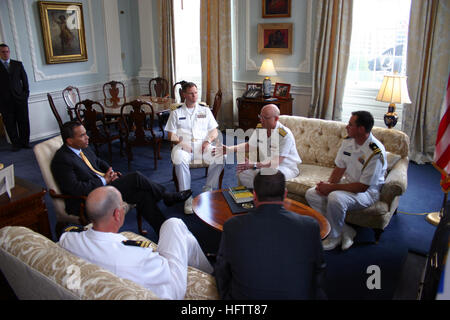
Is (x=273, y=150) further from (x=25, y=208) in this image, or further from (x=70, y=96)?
(x=70, y=96)

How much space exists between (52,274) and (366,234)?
236 cm

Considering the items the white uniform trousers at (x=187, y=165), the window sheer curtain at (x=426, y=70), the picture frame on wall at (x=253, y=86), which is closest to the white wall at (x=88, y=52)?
the picture frame on wall at (x=253, y=86)

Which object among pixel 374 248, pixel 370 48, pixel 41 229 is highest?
pixel 370 48

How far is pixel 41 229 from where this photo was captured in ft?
7.55

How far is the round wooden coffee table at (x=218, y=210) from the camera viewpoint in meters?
2.34

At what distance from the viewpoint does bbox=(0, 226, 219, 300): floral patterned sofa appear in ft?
4.00

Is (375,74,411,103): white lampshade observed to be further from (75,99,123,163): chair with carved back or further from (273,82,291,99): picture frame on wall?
(75,99,123,163): chair with carved back

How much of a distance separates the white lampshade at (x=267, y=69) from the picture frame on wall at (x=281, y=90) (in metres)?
0.19

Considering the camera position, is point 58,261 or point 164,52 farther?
point 164,52

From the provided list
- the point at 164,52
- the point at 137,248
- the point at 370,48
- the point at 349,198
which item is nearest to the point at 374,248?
the point at 349,198

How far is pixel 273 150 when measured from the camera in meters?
3.18

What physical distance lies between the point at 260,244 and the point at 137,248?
0.56 m

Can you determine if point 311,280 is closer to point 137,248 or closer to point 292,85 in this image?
point 137,248
